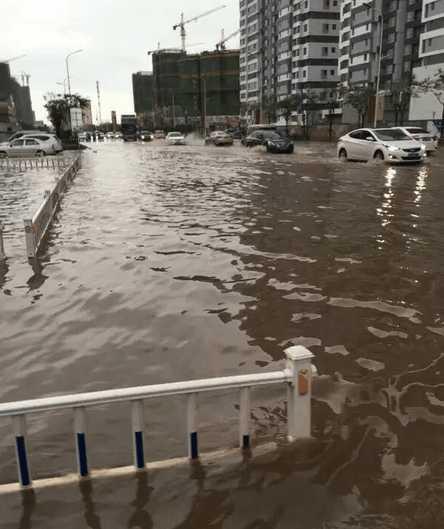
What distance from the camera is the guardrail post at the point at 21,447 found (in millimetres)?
2986

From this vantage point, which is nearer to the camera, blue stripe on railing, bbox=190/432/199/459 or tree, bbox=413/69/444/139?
blue stripe on railing, bbox=190/432/199/459

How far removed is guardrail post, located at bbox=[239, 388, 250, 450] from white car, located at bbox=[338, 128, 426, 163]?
20995 millimetres

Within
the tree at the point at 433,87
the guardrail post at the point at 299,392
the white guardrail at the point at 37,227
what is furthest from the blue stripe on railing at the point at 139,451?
the tree at the point at 433,87

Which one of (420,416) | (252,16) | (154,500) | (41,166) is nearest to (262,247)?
(420,416)

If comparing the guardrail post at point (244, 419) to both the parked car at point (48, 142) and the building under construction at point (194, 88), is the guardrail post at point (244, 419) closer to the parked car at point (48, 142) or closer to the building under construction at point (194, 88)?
the parked car at point (48, 142)

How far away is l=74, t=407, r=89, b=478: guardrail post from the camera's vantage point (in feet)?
10.0

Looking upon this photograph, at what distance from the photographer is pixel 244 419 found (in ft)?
11.2

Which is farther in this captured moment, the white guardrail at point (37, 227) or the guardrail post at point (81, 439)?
the white guardrail at point (37, 227)

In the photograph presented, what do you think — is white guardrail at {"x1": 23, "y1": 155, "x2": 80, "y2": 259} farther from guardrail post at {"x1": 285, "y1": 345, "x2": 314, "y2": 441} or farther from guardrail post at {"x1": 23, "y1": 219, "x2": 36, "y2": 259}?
guardrail post at {"x1": 285, "y1": 345, "x2": 314, "y2": 441}

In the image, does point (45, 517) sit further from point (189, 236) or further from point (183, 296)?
point (189, 236)

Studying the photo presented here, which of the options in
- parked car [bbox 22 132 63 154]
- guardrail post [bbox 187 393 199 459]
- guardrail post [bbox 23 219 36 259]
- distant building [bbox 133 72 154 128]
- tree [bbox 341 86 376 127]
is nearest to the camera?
guardrail post [bbox 187 393 199 459]

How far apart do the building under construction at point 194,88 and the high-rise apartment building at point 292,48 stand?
15079 millimetres

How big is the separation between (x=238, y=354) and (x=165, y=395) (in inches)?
78.7

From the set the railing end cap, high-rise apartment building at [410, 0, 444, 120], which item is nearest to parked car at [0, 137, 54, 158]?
the railing end cap
